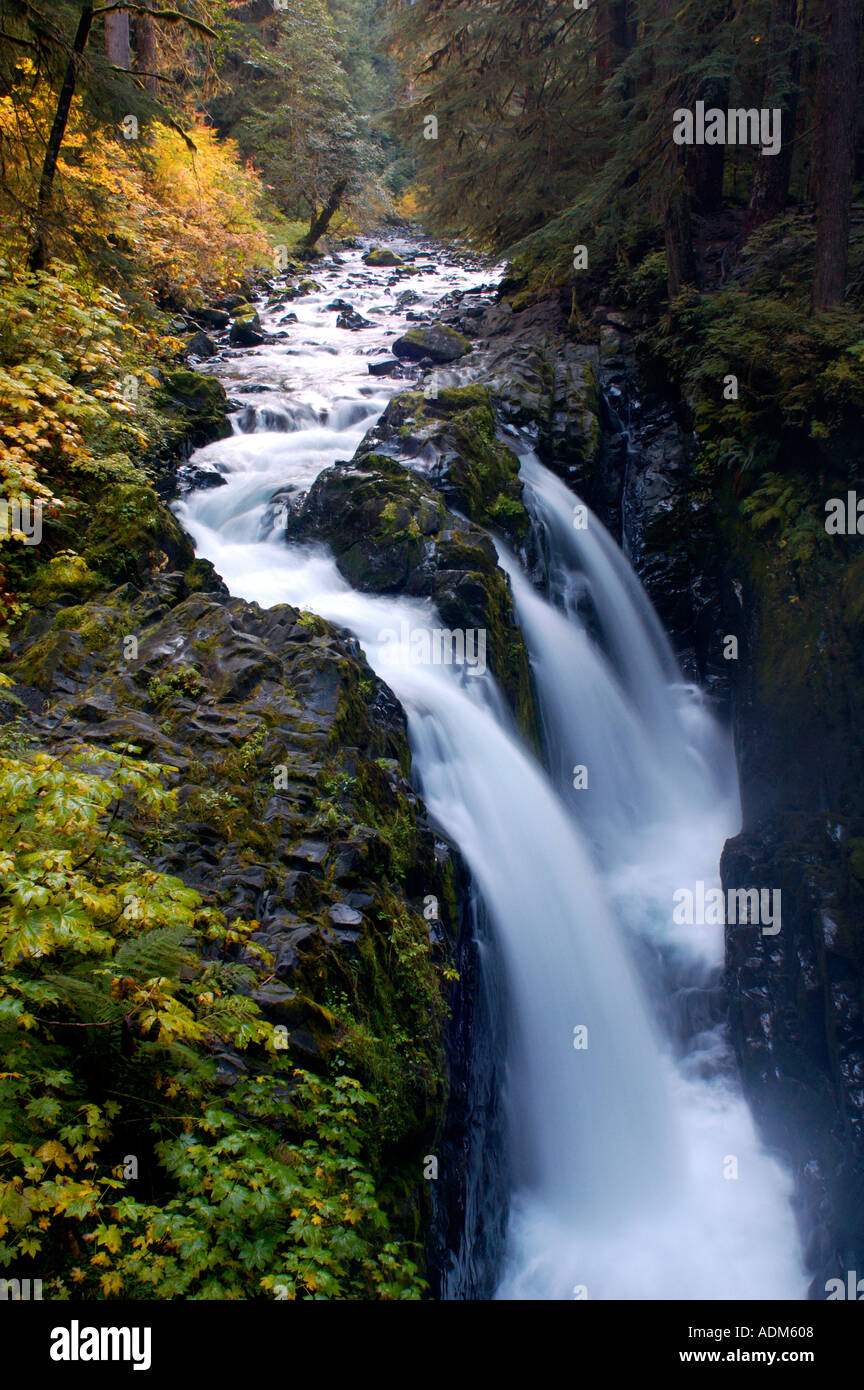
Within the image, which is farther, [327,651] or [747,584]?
[747,584]

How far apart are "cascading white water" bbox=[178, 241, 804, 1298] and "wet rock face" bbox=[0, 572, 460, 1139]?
1410 mm

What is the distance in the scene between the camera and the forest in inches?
128

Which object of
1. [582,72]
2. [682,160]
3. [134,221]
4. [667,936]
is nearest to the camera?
[667,936]

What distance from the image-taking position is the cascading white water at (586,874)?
6477mm

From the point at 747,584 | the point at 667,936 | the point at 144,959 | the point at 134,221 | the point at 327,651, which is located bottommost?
the point at 667,936

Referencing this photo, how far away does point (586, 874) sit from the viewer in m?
8.17

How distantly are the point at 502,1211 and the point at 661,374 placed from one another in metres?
12.5

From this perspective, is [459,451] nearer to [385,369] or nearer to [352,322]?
[385,369]

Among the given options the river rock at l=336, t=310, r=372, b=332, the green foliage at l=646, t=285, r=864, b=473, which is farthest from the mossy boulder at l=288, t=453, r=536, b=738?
the river rock at l=336, t=310, r=372, b=332

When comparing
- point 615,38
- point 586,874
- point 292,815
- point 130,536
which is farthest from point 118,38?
point 586,874

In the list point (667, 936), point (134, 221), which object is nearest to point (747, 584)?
point (667, 936)

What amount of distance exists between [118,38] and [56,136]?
385 inches
